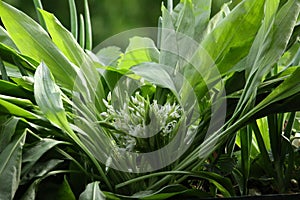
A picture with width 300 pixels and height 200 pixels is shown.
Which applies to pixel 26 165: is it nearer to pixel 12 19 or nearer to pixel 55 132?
pixel 55 132

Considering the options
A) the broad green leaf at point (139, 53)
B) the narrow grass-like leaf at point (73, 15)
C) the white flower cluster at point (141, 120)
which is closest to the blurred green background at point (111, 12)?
the narrow grass-like leaf at point (73, 15)

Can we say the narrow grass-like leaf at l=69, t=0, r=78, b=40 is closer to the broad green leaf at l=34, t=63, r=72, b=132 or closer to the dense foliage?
the dense foliage

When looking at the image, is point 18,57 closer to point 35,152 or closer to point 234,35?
point 35,152

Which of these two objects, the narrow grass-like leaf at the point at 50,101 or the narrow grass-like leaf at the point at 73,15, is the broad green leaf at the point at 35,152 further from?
the narrow grass-like leaf at the point at 73,15

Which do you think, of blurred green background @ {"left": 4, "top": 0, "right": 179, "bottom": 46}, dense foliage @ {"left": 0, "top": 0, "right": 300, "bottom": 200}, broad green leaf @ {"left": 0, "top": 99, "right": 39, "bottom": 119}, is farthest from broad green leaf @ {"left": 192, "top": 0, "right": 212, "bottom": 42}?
blurred green background @ {"left": 4, "top": 0, "right": 179, "bottom": 46}

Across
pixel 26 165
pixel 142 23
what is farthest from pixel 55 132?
pixel 142 23

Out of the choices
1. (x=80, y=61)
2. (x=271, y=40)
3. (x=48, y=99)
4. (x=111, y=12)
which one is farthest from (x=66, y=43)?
(x=111, y=12)
